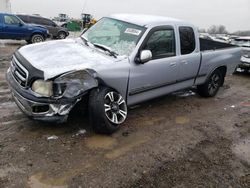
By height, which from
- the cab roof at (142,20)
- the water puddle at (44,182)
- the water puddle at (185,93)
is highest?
the cab roof at (142,20)

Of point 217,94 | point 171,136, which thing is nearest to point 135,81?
point 171,136

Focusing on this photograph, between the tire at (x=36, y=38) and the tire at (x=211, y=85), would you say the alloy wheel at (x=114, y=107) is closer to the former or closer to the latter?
the tire at (x=211, y=85)

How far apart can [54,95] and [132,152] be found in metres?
1.35

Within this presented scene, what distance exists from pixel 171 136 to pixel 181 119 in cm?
90

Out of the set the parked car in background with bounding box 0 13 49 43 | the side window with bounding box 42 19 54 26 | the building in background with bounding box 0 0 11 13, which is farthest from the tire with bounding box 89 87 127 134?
the building in background with bounding box 0 0 11 13

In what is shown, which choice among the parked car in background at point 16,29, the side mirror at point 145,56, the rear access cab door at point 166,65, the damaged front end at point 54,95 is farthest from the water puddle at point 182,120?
the parked car in background at point 16,29

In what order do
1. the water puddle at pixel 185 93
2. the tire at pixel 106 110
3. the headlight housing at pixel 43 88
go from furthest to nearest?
1. the water puddle at pixel 185 93
2. the tire at pixel 106 110
3. the headlight housing at pixel 43 88

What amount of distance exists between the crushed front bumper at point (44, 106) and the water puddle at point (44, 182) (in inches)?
36.3

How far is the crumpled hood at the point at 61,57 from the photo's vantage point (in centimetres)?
398

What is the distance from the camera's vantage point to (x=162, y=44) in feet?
17.1

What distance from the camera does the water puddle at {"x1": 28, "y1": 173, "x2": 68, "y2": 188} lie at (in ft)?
10.3

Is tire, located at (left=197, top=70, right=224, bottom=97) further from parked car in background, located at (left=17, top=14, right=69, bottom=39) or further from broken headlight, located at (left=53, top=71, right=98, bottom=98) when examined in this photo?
parked car in background, located at (left=17, top=14, right=69, bottom=39)

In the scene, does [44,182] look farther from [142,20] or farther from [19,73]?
[142,20]

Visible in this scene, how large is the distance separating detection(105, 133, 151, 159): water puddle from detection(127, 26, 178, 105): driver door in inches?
25.2
